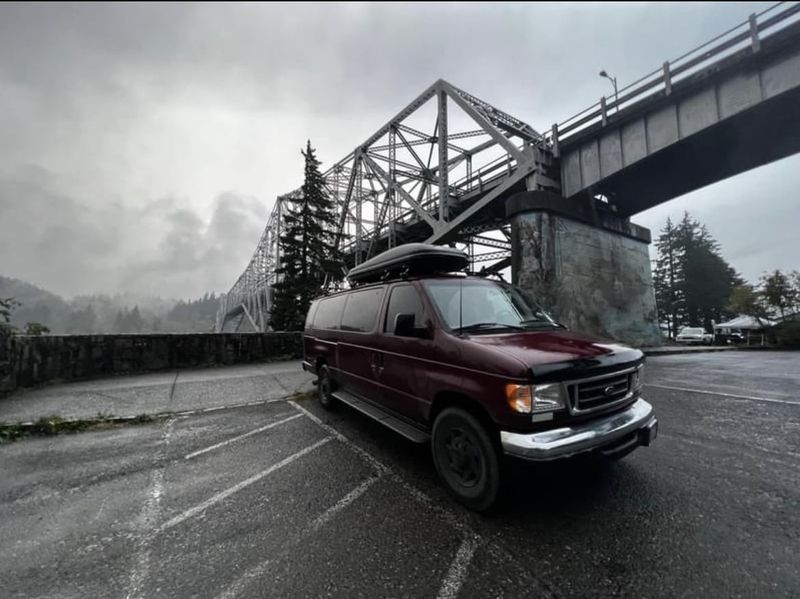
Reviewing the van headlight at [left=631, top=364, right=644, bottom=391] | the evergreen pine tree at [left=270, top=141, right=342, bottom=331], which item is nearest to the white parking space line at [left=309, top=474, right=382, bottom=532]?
the van headlight at [left=631, top=364, right=644, bottom=391]

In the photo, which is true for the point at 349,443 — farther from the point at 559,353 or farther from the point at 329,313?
the point at 559,353

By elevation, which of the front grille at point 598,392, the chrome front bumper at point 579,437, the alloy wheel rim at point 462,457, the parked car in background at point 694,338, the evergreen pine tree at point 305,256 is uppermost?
the evergreen pine tree at point 305,256

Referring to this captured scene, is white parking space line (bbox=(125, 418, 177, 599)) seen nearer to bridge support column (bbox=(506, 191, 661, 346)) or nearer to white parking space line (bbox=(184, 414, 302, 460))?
white parking space line (bbox=(184, 414, 302, 460))

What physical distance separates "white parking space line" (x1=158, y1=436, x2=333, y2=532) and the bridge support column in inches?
561

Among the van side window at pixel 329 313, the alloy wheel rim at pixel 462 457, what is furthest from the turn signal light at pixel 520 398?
the van side window at pixel 329 313

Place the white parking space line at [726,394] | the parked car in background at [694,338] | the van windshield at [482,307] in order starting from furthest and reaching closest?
the parked car in background at [694,338], the white parking space line at [726,394], the van windshield at [482,307]

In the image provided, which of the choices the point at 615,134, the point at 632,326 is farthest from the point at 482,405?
the point at 632,326

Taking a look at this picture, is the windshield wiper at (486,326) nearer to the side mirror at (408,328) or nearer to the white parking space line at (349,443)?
the side mirror at (408,328)

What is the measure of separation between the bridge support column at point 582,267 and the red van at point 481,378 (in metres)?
13.1

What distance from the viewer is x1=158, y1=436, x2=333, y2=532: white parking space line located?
276 centimetres

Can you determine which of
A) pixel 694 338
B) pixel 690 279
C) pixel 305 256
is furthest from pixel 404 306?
pixel 690 279

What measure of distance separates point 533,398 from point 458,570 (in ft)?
3.97

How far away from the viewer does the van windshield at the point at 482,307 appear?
137 inches

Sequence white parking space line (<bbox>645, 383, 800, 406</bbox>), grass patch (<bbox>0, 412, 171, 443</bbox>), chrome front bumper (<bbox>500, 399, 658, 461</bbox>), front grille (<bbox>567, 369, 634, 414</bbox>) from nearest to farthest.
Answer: chrome front bumper (<bbox>500, 399, 658, 461</bbox>) < front grille (<bbox>567, 369, 634, 414</bbox>) < grass patch (<bbox>0, 412, 171, 443</bbox>) < white parking space line (<bbox>645, 383, 800, 406</bbox>)
